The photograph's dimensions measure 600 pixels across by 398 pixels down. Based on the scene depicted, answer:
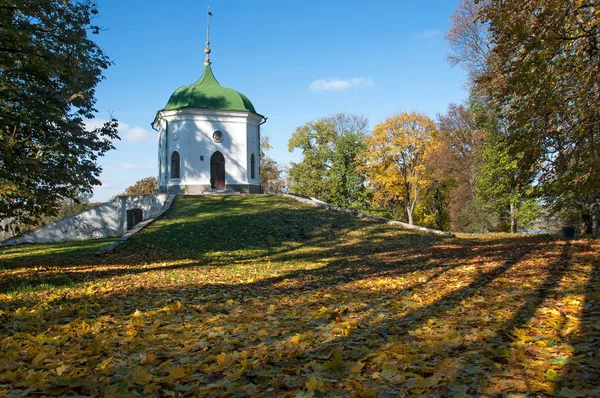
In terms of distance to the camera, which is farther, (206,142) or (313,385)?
(206,142)

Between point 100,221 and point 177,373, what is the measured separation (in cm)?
2695

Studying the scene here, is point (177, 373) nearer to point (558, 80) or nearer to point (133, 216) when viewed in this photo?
point (558, 80)

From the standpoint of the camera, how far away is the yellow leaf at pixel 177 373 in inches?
128

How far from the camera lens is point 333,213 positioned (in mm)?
24531

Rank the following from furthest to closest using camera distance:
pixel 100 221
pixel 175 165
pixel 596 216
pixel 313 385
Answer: pixel 175 165, pixel 100 221, pixel 596 216, pixel 313 385

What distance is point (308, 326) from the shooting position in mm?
5047

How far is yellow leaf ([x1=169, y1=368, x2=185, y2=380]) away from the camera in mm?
3260

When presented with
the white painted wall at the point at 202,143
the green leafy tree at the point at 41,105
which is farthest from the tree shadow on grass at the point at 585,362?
the white painted wall at the point at 202,143

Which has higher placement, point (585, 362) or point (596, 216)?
point (596, 216)

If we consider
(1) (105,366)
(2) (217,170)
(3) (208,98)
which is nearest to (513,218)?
(2) (217,170)

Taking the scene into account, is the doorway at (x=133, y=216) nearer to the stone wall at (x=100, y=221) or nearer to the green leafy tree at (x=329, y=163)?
the stone wall at (x=100, y=221)

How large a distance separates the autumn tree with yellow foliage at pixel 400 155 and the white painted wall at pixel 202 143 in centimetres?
1516

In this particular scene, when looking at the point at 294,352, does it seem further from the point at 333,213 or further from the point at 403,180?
the point at 403,180

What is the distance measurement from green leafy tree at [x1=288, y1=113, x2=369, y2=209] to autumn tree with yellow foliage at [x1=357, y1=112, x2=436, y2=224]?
329cm
